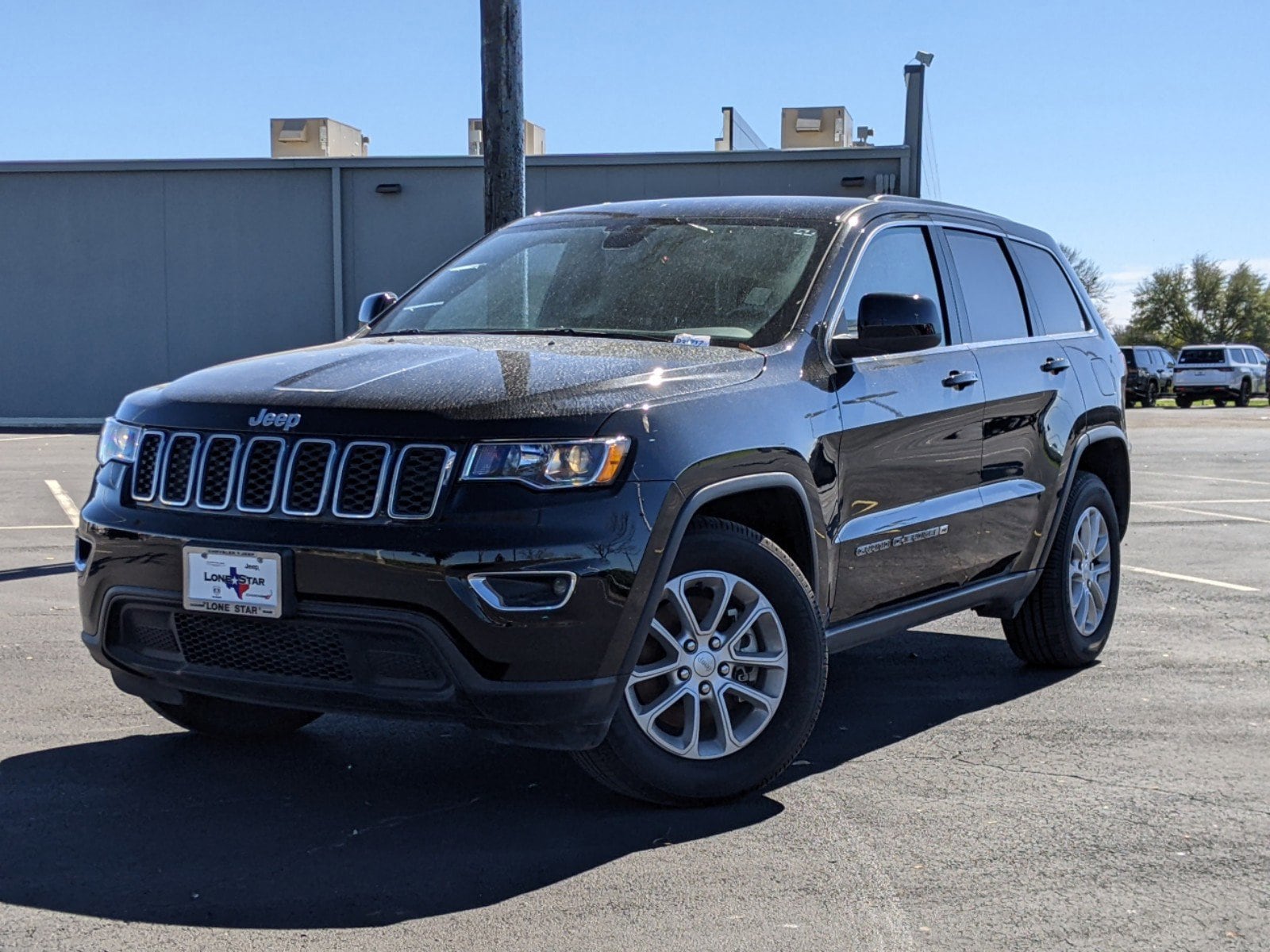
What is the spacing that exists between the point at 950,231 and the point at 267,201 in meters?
23.2

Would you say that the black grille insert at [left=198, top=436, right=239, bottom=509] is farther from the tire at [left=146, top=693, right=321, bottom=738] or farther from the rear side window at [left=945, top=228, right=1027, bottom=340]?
the rear side window at [left=945, top=228, right=1027, bottom=340]

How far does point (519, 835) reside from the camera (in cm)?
421

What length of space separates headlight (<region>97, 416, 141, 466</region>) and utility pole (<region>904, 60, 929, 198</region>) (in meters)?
23.6

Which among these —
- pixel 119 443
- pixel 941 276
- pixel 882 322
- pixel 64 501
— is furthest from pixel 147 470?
pixel 64 501

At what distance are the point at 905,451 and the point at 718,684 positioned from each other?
4.15 ft

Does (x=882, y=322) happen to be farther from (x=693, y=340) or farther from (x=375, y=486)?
(x=375, y=486)

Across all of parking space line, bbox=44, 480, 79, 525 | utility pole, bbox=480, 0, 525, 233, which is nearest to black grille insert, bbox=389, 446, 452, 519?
utility pole, bbox=480, 0, 525, 233

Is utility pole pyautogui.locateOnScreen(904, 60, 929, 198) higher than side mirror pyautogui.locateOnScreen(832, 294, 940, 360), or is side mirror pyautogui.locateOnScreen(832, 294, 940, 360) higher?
utility pole pyautogui.locateOnScreen(904, 60, 929, 198)

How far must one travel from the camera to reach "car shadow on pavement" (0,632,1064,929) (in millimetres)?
3703

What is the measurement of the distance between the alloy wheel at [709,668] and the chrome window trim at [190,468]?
131 cm

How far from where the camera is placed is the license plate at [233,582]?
13.2 ft

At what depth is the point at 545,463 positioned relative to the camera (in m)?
3.98

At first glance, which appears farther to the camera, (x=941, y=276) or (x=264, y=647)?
(x=941, y=276)

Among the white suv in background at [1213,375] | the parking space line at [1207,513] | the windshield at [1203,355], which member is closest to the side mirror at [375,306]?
the parking space line at [1207,513]
